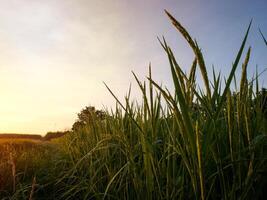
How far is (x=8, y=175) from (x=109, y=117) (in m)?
1.13

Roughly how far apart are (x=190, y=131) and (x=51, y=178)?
8.91 feet

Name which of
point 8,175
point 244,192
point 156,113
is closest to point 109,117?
point 8,175

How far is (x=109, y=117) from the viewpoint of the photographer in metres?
3.13

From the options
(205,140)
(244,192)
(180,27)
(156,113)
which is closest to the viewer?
(180,27)

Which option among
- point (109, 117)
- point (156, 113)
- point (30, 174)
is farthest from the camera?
point (30, 174)

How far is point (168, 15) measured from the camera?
30.4 inches

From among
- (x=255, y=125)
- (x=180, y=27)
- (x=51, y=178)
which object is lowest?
(x=51, y=178)

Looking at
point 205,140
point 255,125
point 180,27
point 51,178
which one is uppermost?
point 180,27

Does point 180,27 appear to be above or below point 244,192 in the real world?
above

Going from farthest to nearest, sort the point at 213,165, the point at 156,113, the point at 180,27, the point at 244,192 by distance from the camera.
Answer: the point at 156,113 < the point at 213,165 < the point at 244,192 < the point at 180,27

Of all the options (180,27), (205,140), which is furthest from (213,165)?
(180,27)

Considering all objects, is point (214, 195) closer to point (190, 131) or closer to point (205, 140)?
point (205, 140)

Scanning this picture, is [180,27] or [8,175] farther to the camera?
[8,175]

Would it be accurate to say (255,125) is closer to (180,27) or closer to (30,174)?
(180,27)
